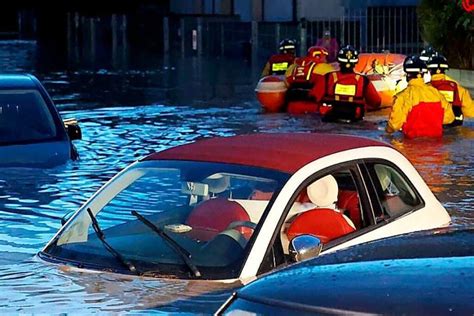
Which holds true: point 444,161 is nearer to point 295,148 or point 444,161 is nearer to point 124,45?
point 295,148

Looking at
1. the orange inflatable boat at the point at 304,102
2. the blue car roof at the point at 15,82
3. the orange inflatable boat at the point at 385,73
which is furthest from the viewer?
the orange inflatable boat at the point at 385,73

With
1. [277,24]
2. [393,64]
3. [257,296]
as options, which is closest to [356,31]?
[277,24]

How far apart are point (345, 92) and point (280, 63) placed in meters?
3.94

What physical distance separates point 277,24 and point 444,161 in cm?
2497

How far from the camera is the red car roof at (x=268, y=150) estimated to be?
6.32 m

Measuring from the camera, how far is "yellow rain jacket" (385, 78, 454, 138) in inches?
636

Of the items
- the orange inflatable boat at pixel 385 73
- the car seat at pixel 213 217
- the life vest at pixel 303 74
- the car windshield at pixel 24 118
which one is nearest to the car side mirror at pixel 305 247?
the car seat at pixel 213 217

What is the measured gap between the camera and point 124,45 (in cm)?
5184

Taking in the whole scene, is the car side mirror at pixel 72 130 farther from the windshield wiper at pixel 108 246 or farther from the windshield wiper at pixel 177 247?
the windshield wiper at pixel 177 247

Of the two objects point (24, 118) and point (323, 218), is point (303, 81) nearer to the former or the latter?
point (24, 118)

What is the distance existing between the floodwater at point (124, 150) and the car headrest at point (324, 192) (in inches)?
38.1

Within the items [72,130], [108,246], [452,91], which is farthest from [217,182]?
[452,91]

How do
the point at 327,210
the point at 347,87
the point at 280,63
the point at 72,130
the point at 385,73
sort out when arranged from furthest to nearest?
1. the point at 280,63
2. the point at 385,73
3. the point at 347,87
4. the point at 72,130
5. the point at 327,210

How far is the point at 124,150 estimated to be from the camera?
51.8 feet
